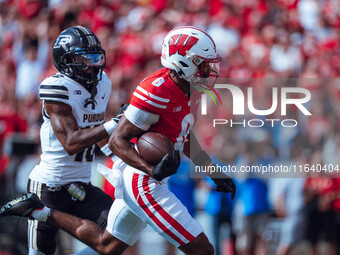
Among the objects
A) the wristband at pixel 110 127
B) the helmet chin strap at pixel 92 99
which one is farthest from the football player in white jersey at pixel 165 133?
the helmet chin strap at pixel 92 99

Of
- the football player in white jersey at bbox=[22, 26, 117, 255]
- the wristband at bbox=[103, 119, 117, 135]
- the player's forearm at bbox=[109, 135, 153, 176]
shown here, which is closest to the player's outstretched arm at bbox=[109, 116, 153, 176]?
the player's forearm at bbox=[109, 135, 153, 176]

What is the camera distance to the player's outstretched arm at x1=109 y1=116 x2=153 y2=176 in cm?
414

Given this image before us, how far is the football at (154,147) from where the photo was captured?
412 cm

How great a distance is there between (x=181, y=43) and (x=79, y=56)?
0.87m

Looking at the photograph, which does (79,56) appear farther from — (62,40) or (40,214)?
(40,214)

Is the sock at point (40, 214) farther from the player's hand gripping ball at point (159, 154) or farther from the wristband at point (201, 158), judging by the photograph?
the wristband at point (201, 158)

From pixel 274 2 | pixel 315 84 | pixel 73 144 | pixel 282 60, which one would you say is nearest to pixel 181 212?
pixel 73 144

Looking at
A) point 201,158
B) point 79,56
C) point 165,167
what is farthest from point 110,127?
point 201,158

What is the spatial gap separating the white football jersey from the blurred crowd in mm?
2098

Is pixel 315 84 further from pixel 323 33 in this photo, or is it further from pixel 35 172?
pixel 35 172

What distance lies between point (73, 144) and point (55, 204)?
59 centimetres

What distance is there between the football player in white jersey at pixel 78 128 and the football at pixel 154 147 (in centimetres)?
54

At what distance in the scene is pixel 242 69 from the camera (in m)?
8.34

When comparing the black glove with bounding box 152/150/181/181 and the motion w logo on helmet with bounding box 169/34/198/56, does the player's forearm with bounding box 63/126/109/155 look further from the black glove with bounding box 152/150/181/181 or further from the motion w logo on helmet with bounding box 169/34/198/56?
the motion w logo on helmet with bounding box 169/34/198/56
